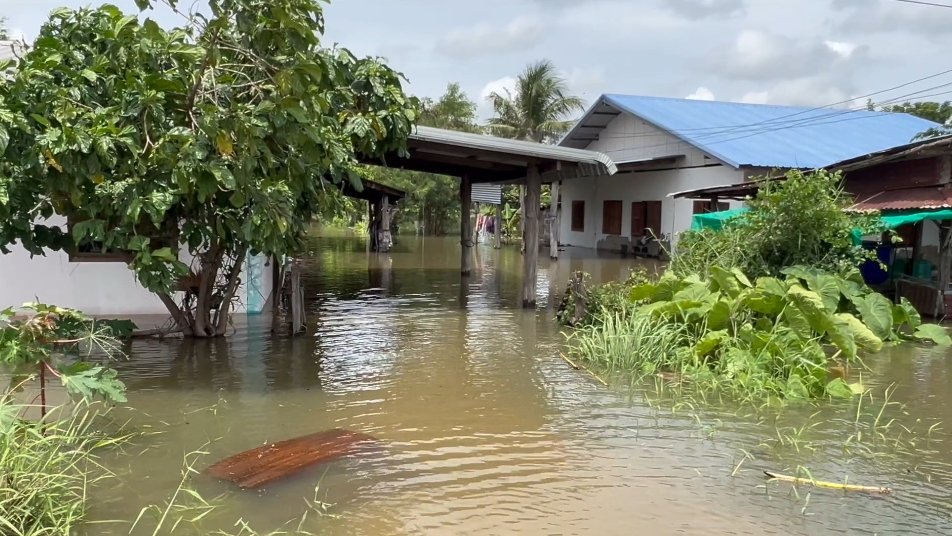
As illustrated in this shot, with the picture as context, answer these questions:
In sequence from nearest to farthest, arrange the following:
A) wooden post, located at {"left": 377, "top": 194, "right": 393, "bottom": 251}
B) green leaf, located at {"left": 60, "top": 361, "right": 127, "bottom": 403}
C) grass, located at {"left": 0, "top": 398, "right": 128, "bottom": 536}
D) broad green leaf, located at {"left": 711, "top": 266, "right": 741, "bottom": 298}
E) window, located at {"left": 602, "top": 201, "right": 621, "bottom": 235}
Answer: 1. grass, located at {"left": 0, "top": 398, "right": 128, "bottom": 536}
2. green leaf, located at {"left": 60, "top": 361, "right": 127, "bottom": 403}
3. broad green leaf, located at {"left": 711, "top": 266, "right": 741, "bottom": 298}
4. wooden post, located at {"left": 377, "top": 194, "right": 393, "bottom": 251}
5. window, located at {"left": 602, "top": 201, "right": 621, "bottom": 235}

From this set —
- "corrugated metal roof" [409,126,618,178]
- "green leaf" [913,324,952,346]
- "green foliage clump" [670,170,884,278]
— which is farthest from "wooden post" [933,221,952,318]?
"corrugated metal roof" [409,126,618,178]

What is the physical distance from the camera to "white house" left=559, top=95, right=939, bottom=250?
20.1 m

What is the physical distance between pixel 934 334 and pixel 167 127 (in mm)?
9626

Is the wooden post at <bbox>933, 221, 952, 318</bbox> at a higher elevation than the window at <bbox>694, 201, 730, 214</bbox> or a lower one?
lower

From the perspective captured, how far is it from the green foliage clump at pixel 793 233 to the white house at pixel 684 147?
7.84 metres

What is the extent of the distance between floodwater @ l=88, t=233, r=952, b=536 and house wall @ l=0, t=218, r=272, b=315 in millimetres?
1616

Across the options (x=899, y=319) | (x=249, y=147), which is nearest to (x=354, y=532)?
(x=249, y=147)

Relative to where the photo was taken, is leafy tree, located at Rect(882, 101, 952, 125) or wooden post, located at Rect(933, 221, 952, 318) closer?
wooden post, located at Rect(933, 221, 952, 318)

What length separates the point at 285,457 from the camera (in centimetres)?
511

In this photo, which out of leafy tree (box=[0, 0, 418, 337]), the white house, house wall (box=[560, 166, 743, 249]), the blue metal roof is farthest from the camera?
house wall (box=[560, 166, 743, 249])

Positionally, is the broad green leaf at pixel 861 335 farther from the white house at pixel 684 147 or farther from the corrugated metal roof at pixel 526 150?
the white house at pixel 684 147

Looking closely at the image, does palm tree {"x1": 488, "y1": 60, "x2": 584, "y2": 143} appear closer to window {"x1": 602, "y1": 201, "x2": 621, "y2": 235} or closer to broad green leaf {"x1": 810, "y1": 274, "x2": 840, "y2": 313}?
window {"x1": 602, "y1": 201, "x2": 621, "y2": 235}

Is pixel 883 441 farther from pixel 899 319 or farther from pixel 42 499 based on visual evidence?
pixel 42 499

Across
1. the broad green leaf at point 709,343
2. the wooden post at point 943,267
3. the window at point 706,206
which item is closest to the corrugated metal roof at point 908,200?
the wooden post at point 943,267
